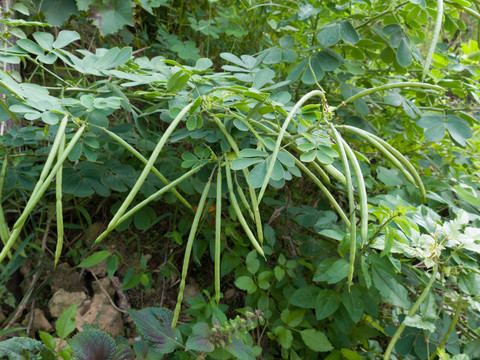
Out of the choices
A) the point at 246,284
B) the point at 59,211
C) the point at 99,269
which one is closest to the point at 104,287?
the point at 99,269

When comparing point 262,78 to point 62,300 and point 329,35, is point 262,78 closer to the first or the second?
point 329,35

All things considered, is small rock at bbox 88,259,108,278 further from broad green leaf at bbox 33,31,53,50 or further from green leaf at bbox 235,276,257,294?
broad green leaf at bbox 33,31,53,50

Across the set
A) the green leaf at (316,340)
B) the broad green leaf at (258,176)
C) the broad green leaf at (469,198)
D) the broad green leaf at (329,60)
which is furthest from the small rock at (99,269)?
the broad green leaf at (469,198)

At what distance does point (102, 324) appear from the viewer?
130 centimetres

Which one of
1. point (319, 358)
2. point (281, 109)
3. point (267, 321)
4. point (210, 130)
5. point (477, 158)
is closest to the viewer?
point (281, 109)

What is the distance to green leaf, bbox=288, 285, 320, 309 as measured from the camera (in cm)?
122

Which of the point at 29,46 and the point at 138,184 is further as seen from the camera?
the point at 29,46

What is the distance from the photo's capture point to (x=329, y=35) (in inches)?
48.5

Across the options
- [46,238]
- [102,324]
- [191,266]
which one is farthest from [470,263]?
[46,238]

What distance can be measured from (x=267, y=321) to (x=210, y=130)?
723mm

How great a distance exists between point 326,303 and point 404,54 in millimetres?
939

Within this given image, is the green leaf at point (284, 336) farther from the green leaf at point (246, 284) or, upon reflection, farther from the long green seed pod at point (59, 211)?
the long green seed pod at point (59, 211)

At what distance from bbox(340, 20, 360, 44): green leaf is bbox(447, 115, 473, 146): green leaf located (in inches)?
19.8

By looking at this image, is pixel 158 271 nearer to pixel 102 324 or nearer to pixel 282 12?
pixel 102 324
